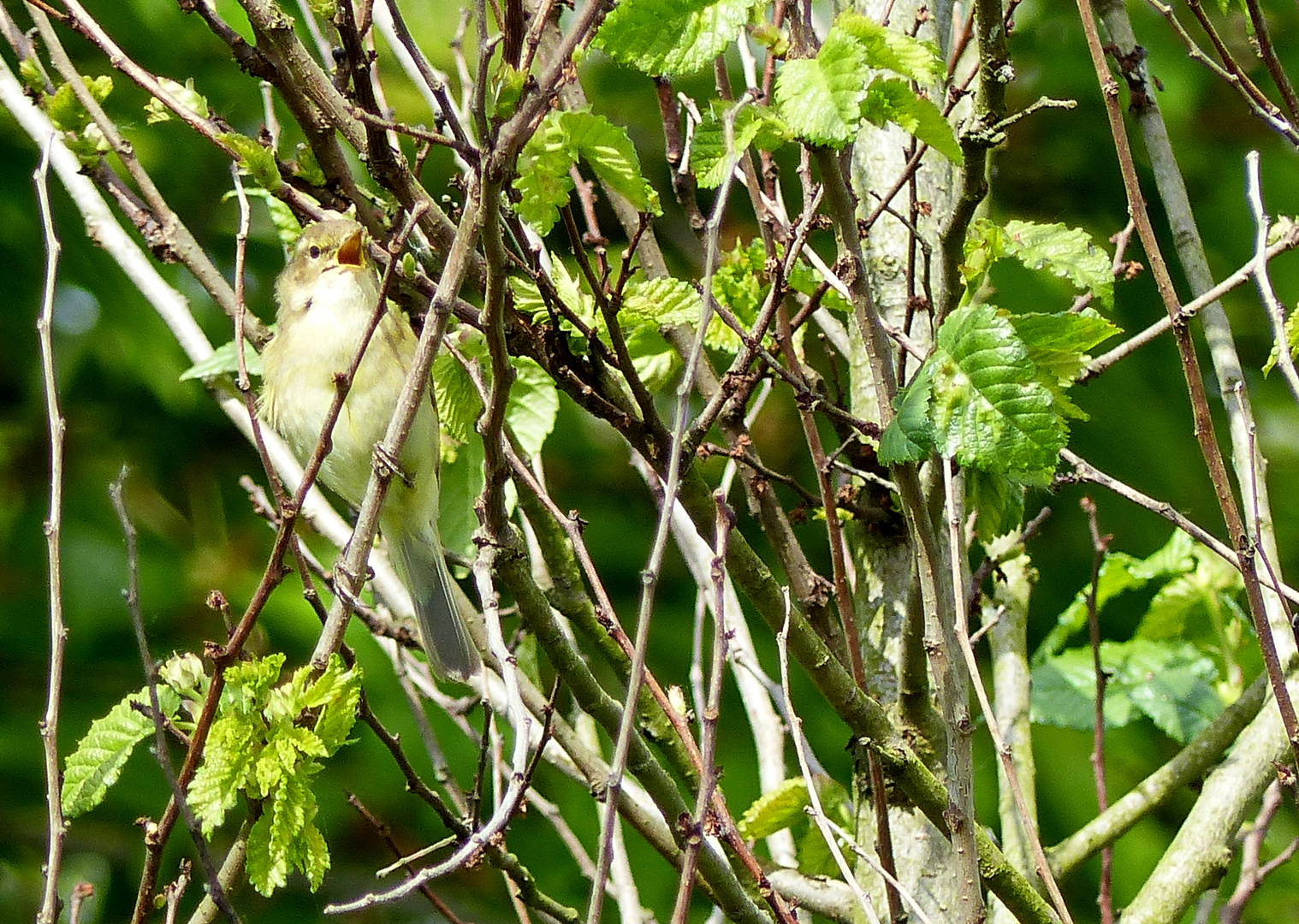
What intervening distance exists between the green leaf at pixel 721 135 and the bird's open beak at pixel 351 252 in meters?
1.53

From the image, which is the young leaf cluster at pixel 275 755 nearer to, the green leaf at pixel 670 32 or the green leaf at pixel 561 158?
the green leaf at pixel 561 158

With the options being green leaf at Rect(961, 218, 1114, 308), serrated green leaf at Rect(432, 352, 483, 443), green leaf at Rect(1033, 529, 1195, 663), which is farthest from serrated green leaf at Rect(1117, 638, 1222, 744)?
serrated green leaf at Rect(432, 352, 483, 443)

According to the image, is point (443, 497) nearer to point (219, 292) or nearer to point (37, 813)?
point (219, 292)

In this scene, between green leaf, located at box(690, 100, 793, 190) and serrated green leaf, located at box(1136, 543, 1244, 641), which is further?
serrated green leaf, located at box(1136, 543, 1244, 641)

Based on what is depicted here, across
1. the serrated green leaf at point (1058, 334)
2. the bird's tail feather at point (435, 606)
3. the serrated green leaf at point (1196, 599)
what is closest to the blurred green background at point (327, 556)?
the bird's tail feather at point (435, 606)

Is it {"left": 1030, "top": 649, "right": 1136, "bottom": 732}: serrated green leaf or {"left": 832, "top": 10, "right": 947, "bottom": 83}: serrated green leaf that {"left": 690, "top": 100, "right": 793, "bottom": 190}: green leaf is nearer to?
{"left": 832, "top": 10, "right": 947, "bottom": 83}: serrated green leaf

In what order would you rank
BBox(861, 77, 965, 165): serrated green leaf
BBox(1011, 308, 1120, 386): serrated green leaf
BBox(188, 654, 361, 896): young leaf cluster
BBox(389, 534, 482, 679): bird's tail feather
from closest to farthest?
BBox(861, 77, 965, 165): serrated green leaf → BBox(188, 654, 361, 896): young leaf cluster → BBox(1011, 308, 1120, 386): serrated green leaf → BBox(389, 534, 482, 679): bird's tail feather

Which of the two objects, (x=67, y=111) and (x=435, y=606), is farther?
(x=435, y=606)

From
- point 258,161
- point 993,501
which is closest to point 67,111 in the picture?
point 258,161

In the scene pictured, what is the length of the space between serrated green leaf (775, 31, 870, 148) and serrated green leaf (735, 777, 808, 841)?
127cm

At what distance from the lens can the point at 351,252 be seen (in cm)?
326

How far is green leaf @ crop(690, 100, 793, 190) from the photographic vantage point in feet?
5.94

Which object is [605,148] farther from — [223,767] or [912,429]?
[223,767]

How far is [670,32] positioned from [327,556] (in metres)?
2.91
